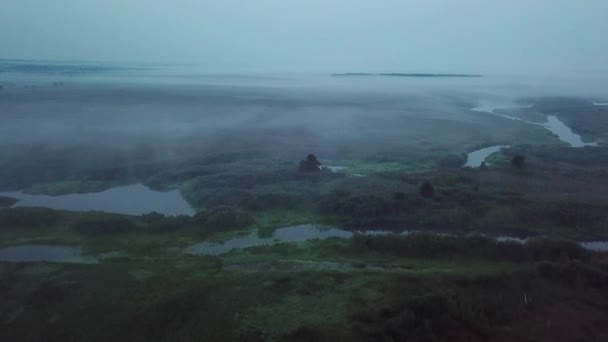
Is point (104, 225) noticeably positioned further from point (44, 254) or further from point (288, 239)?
point (288, 239)

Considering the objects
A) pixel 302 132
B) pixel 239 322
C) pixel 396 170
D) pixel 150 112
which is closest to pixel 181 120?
pixel 150 112

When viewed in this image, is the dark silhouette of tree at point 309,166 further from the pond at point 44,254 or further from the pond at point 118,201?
the pond at point 44,254

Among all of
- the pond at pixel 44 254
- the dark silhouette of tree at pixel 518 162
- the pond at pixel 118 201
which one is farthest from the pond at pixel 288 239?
the dark silhouette of tree at pixel 518 162

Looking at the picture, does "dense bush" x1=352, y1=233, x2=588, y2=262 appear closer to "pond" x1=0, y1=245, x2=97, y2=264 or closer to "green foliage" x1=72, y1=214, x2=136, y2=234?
"green foliage" x1=72, y1=214, x2=136, y2=234

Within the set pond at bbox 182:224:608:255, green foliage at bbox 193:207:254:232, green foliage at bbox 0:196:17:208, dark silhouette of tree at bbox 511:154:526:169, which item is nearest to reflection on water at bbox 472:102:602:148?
dark silhouette of tree at bbox 511:154:526:169

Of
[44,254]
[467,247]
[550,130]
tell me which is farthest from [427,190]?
[550,130]

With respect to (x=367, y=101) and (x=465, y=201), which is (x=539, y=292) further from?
(x=367, y=101)
